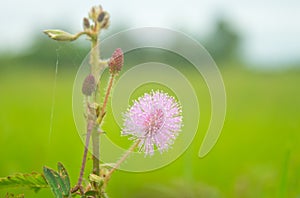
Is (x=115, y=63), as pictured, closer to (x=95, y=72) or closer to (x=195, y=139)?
(x=95, y=72)

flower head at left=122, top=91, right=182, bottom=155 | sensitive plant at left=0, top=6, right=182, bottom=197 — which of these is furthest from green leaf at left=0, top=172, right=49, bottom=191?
flower head at left=122, top=91, right=182, bottom=155

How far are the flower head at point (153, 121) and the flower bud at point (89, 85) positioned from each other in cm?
5

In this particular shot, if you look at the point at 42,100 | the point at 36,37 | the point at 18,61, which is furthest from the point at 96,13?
the point at 36,37

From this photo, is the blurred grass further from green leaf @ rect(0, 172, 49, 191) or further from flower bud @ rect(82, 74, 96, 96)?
flower bud @ rect(82, 74, 96, 96)

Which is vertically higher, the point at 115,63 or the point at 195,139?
the point at 115,63

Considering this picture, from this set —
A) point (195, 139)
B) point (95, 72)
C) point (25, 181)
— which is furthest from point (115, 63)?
point (195, 139)

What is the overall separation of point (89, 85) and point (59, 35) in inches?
3.6

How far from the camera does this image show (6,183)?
75 cm

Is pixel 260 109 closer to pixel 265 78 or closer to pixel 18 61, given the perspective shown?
pixel 265 78

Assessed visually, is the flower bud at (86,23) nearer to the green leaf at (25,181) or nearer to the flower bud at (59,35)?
the flower bud at (59,35)

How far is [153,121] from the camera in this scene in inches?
27.6

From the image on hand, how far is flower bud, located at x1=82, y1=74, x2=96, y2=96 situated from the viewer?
669mm

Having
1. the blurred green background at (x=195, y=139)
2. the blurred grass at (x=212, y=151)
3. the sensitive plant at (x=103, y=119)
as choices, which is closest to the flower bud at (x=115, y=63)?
the sensitive plant at (x=103, y=119)

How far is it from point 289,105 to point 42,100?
99.5 inches
